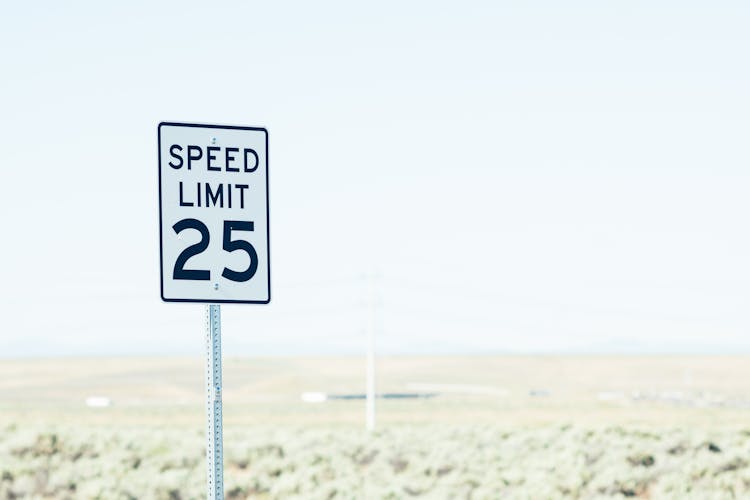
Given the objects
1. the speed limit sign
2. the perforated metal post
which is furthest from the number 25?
the perforated metal post

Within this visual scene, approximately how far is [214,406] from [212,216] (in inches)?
40.3

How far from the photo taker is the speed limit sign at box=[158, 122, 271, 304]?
7.23 metres

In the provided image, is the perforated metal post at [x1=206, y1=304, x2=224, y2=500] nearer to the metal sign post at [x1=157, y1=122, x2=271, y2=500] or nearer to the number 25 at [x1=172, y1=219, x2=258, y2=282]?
the metal sign post at [x1=157, y1=122, x2=271, y2=500]

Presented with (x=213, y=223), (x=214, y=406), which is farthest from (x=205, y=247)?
(x=214, y=406)

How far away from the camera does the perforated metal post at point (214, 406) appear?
7.09 metres

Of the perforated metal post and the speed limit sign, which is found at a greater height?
the speed limit sign

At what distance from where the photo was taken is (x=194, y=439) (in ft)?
73.4

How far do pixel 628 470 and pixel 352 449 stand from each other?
15.9ft

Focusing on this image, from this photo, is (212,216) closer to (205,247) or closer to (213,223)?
(213,223)

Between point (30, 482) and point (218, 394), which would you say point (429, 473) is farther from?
point (218, 394)

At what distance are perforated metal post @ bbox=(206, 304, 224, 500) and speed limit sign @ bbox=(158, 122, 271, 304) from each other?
135mm

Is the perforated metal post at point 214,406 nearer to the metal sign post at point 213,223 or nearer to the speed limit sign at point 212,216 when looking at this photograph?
the metal sign post at point 213,223

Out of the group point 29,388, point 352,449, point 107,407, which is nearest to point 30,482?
point 352,449

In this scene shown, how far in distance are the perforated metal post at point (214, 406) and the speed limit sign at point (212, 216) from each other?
0.13 meters
